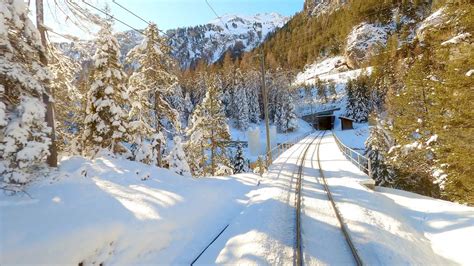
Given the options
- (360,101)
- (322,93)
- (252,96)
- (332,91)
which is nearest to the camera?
(360,101)

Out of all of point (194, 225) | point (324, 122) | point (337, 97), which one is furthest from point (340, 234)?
point (337, 97)

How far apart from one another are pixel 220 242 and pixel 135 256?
2.22m

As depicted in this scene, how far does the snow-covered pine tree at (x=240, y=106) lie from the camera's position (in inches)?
3012

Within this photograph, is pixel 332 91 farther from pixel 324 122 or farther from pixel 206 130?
pixel 206 130

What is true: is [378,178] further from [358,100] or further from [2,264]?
[358,100]

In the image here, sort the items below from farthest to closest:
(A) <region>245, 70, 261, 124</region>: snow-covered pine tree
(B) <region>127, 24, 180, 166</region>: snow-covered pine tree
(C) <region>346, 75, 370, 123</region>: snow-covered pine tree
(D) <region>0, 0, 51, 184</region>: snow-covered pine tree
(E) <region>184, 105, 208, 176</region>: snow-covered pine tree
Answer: (A) <region>245, 70, 261, 124</region>: snow-covered pine tree → (C) <region>346, 75, 370, 123</region>: snow-covered pine tree → (E) <region>184, 105, 208, 176</region>: snow-covered pine tree → (B) <region>127, 24, 180, 166</region>: snow-covered pine tree → (D) <region>0, 0, 51, 184</region>: snow-covered pine tree

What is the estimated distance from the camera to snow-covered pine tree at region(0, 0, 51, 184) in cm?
579

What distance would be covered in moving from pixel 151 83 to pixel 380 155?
88.4ft

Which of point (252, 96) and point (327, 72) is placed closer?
point (252, 96)

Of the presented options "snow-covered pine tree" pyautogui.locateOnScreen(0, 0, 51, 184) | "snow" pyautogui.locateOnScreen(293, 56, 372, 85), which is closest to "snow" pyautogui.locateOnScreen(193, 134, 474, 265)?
"snow-covered pine tree" pyautogui.locateOnScreen(0, 0, 51, 184)

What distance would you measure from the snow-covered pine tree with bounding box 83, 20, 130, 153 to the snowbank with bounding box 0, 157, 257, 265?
A: 4.76m

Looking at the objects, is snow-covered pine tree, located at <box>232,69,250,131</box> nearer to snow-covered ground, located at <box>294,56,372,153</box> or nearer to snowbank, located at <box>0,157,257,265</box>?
snow-covered ground, located at <box>294,56,372,153</box>

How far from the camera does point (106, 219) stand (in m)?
6.36

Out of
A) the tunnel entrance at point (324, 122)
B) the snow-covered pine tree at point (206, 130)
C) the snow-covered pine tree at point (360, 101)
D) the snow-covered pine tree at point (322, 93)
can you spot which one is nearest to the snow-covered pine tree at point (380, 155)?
the snow-covered pine tree at point (206, 130)
